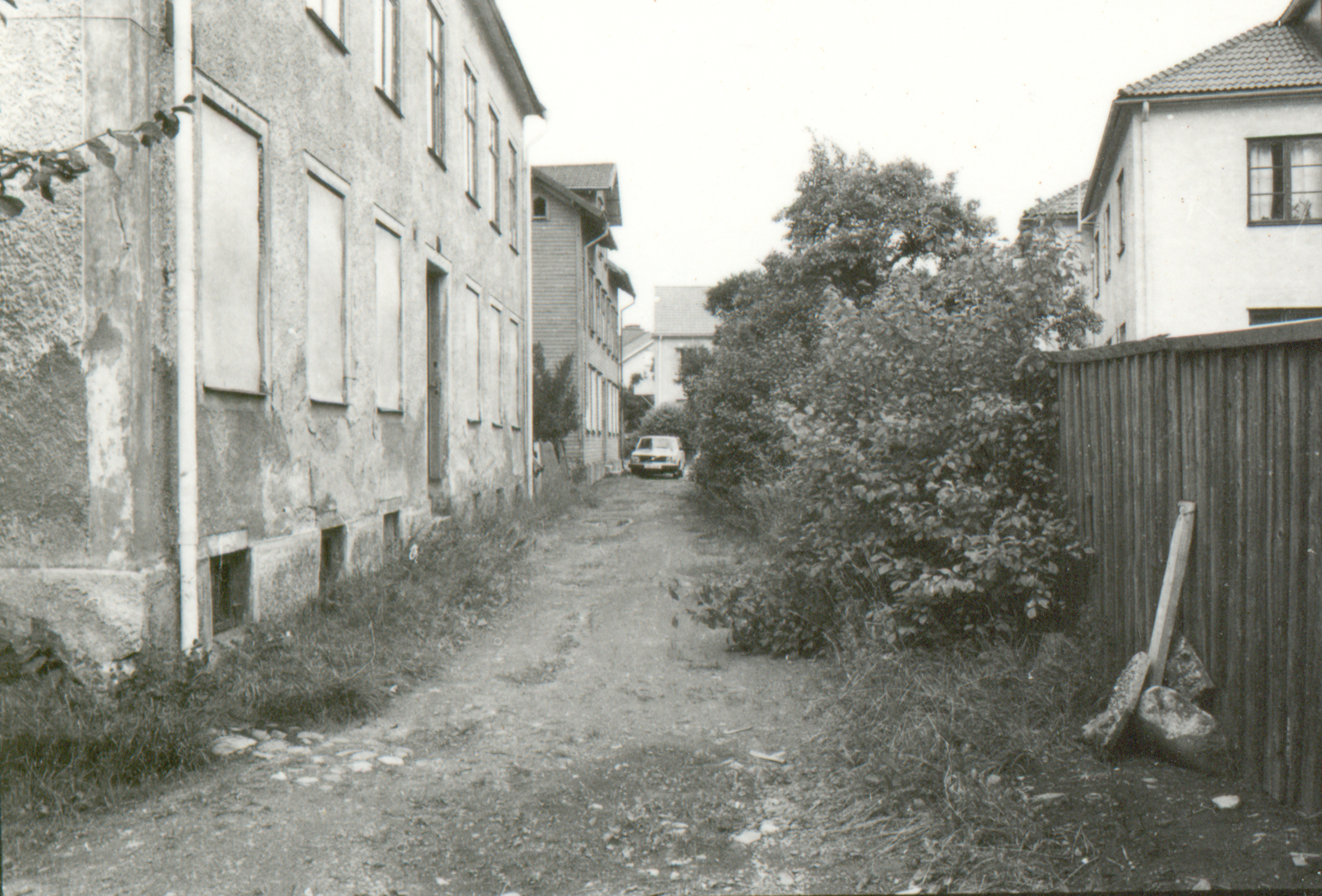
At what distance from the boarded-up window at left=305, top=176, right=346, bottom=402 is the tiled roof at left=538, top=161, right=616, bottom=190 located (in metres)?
22.0

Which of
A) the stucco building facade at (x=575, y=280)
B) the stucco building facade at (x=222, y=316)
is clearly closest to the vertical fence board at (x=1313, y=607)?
the stucco building facade at (x=222, y=316)

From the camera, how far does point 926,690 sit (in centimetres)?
516

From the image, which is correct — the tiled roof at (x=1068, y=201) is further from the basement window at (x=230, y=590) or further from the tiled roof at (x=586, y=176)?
the basement window at (x=230, y=590)

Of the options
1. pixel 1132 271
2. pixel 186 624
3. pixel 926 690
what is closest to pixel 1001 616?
pixel 926 690

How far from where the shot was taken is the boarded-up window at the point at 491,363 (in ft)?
47.3

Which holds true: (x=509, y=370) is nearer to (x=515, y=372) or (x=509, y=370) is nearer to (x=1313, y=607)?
(x=515, y=372)

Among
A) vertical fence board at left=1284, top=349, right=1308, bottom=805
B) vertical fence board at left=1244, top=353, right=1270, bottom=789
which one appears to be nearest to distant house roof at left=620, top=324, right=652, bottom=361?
vertical fence board at left=1244, top=353, right=1270, bottom=789

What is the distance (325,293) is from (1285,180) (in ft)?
57.2

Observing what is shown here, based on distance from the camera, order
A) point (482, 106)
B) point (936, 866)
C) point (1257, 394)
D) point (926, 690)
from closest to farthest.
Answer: point (936, 866), point (1257, 394), point (926, 690), point (482, 106)

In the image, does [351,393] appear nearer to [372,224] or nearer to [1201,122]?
[372,224]

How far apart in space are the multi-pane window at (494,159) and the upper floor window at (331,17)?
6243mm

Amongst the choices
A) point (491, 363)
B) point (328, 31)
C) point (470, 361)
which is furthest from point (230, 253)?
point (491, 363)

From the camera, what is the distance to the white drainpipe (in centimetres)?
562

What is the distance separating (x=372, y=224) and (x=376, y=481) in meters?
2.30
